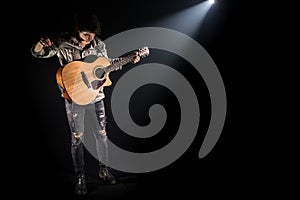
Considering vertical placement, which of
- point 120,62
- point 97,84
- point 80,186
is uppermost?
point 120,62

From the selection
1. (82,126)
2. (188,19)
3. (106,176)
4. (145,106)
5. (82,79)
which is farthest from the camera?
(145,106)

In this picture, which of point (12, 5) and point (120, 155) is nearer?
point (12, 5)

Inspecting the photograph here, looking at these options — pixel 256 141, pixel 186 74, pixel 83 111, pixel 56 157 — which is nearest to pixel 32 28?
pixel 83 111

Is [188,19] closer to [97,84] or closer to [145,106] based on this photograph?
[145,106]

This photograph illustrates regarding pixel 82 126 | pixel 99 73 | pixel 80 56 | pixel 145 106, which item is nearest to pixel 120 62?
pixel 99 73

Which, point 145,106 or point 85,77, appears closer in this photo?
point 85,77

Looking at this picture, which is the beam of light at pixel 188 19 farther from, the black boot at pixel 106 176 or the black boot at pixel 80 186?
the black boot at pixel 80 186

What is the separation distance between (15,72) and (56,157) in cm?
Answer: 84

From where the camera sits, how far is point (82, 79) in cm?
245

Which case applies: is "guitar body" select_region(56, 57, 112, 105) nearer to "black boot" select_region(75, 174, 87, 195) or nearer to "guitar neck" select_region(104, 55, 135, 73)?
"guitar neck" select_region(104, 55, 135, 73)

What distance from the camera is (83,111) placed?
2.54 metres

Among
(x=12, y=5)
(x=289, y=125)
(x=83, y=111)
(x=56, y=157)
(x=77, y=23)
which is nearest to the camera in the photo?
(x=77, y=23)

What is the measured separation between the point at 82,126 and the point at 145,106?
844mm

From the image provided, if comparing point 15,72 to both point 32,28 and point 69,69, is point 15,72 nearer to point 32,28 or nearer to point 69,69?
point 32,28
